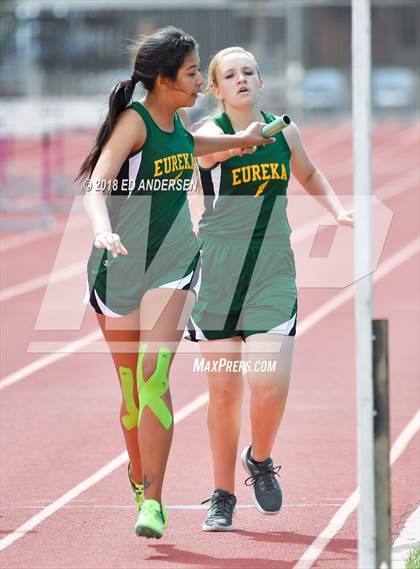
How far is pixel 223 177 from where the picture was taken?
21.2 ft

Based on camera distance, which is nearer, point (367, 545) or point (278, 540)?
point (367, 545)

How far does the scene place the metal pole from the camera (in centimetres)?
493

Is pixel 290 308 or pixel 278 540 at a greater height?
pixel 290 308

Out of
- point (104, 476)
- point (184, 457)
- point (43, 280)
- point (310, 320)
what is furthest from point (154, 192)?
point (43, 280)

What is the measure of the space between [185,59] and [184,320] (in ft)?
3.35

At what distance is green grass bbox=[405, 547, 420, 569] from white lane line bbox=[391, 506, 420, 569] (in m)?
0.03

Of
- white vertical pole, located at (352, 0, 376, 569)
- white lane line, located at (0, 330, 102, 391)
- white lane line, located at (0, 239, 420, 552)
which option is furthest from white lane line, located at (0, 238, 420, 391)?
white vertical pole, located at (352, 0, 376, 569)

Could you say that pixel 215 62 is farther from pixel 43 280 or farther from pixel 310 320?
pixel 43 280

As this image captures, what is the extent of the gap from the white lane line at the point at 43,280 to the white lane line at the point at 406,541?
870 centimetres

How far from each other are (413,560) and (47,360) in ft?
20.3

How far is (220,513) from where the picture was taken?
650 centimetres

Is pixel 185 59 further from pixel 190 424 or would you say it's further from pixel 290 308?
pixel 190 424

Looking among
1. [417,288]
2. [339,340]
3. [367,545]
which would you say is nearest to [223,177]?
[367,545]

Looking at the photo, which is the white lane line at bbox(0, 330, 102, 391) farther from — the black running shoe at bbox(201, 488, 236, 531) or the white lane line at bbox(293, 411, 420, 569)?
the black running shoe at bbox(201, 488, 236, 531)
